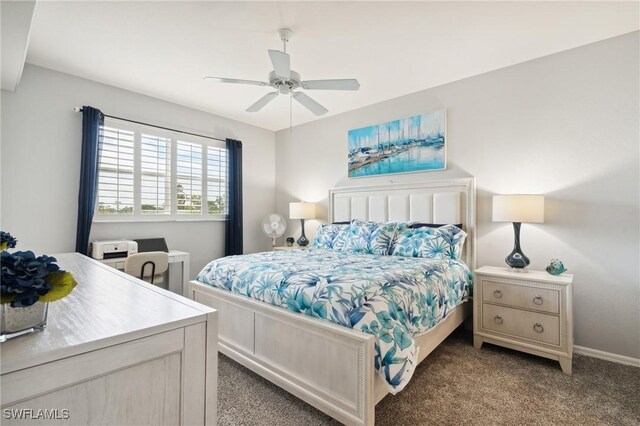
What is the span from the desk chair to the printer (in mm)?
330

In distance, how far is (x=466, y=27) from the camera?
92.4 inches

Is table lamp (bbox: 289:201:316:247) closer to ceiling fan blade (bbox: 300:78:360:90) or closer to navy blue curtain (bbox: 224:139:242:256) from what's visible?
navy blue curtain (bbox: 224:139:242:256)

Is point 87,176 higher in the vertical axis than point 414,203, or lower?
higher

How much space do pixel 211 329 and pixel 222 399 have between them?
1.35 meters

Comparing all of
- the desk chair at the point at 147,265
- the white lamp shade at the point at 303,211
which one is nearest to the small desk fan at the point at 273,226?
the white lamp shade at the point at 303,211

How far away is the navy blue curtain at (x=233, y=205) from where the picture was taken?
4.39 meters

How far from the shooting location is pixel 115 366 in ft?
2.40

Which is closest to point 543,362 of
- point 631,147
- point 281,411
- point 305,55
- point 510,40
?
point 631,147

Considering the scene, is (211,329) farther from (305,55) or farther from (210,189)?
(210,189)

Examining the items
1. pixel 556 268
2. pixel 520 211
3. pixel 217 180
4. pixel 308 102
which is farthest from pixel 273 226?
pixel 556 268

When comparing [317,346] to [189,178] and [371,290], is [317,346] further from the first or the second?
[189,178]

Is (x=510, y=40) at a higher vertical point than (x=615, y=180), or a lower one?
higher

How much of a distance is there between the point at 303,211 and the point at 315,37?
235 cm

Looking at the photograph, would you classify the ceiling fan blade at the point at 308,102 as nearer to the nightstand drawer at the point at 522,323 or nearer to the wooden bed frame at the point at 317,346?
the wooden bed frame at the point at 317,346
